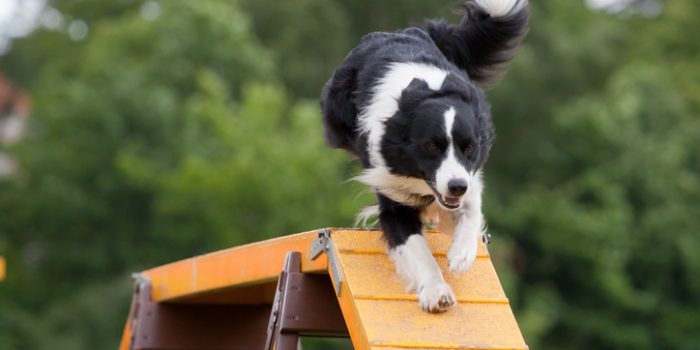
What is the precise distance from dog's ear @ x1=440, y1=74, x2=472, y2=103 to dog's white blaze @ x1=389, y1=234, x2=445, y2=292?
806 mm

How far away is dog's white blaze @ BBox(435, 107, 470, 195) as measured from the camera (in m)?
7.21

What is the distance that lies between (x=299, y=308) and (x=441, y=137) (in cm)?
147

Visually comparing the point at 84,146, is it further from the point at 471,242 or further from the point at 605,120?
the point at 471,242

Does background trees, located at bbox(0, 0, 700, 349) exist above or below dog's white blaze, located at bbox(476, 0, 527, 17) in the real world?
above

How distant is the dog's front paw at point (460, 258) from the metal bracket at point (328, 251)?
2.01 ft

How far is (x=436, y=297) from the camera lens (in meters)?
7.41

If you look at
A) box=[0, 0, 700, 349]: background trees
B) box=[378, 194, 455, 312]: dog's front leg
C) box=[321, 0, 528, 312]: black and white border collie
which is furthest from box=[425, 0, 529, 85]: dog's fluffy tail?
box=[0, 0, 700, 349]: background trees

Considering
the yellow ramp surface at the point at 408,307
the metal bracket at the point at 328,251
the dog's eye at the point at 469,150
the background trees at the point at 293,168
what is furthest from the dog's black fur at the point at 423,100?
the background trees at the point at 293,168

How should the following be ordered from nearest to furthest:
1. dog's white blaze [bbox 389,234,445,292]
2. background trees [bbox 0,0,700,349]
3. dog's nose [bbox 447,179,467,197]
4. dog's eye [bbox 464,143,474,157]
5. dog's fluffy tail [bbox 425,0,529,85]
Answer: dog's nose [bbox 447,179,467,197], dog's eye [bbox 464,143,474,157], dog's white blaze [bbox 389,234,445,292], dog's fluffy tail [bbox 425,0,529,85], background trees [bbox 0,0,700,349]

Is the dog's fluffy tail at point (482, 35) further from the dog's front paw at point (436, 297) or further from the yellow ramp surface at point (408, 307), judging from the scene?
the dog's front paw at point (436, 297)

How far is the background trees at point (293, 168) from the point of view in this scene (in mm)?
Answer: 31891

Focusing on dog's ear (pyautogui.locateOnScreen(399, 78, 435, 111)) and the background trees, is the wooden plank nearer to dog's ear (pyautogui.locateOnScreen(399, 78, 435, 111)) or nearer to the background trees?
dog's ear (pyautogui.locateOnScreen(399, 78, 435, 111))

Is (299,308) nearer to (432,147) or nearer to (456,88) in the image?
(432,147)

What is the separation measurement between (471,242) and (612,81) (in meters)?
31.6
